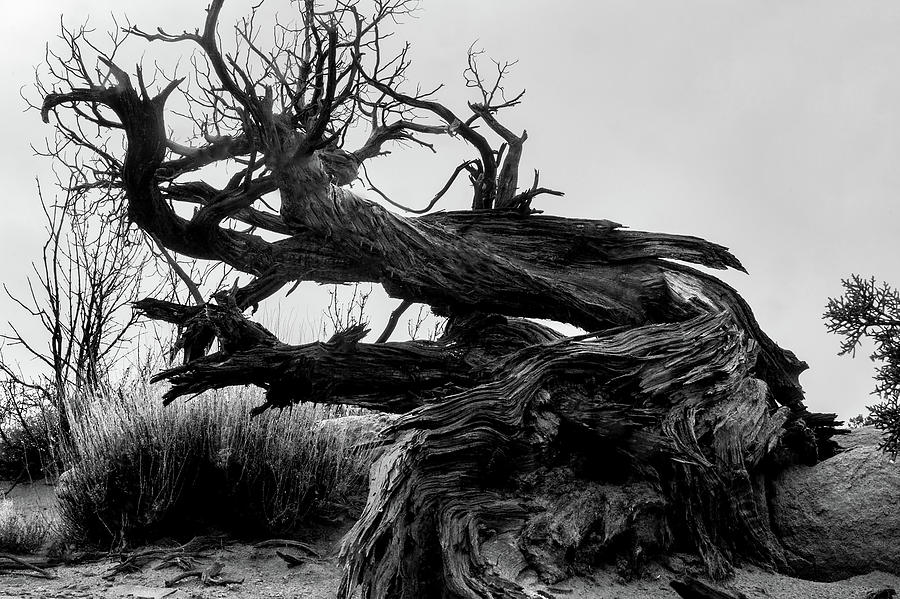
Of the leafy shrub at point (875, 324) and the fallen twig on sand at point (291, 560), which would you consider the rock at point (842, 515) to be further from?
the fallen twig on sand at point (291, 560)

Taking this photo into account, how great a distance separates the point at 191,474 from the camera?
8531mm

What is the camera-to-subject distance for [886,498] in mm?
7250

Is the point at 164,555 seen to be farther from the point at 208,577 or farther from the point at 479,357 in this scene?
the point at 479,357

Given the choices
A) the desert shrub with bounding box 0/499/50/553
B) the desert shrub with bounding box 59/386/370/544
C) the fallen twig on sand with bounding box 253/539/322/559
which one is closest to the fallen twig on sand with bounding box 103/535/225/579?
the desert shrub with bounding box 59/386/370/544

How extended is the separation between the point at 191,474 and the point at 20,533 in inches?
79.6

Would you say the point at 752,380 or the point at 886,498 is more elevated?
the point at 752,380

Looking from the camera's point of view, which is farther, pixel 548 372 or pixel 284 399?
pixel 284 399

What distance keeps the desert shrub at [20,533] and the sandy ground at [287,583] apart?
0.87 m

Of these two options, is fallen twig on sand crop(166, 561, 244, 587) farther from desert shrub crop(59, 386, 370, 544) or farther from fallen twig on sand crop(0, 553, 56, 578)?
fallen twig on sand crop(0, 553, 56, 578)

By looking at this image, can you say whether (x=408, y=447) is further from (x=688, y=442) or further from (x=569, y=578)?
(x=688, y=442)

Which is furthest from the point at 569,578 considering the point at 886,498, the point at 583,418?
the point at 886,498

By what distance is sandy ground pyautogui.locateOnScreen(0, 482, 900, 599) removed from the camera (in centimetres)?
599

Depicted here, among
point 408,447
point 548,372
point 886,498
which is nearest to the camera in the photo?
point 408,447

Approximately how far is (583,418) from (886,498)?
9.52ft
